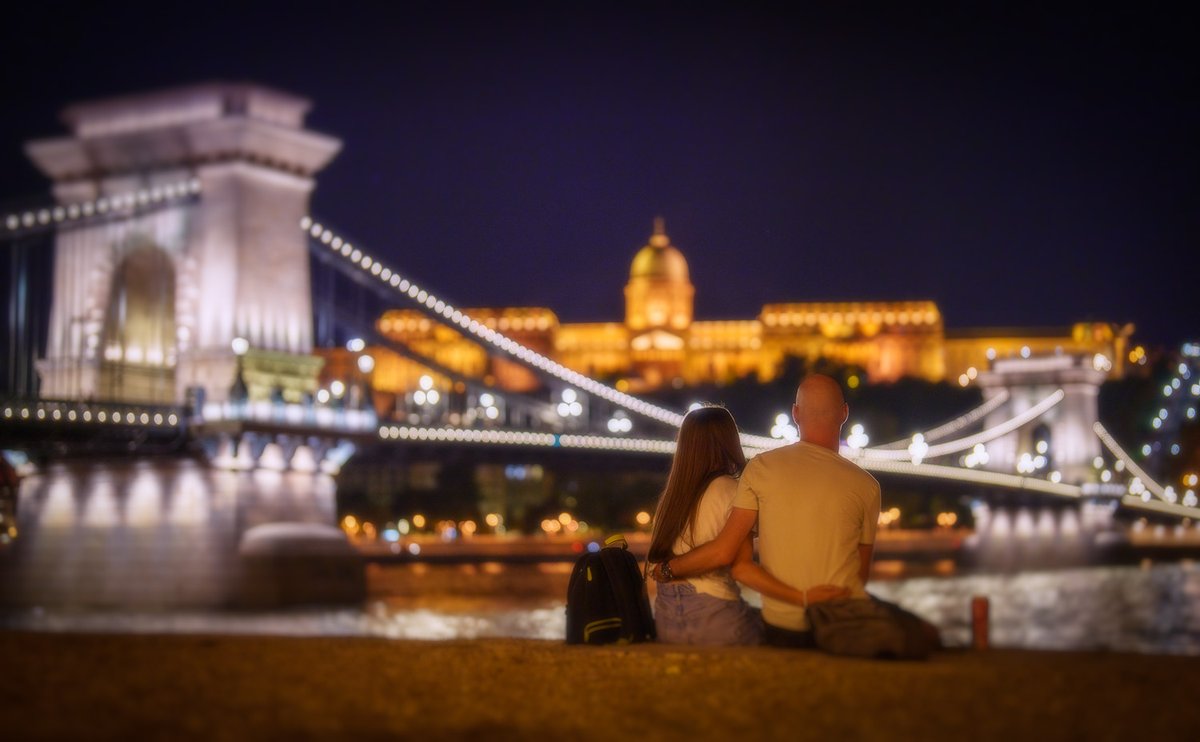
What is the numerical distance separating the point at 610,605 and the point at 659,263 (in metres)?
107

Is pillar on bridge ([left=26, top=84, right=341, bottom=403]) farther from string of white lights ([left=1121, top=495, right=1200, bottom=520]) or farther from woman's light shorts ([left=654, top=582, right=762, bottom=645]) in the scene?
string of white lights ([left=1121, top=495, right=1200, bottom=520])

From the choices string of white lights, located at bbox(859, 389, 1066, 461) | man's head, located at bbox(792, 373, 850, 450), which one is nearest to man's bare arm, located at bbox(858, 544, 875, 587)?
man's head, located at bbox(792, 373, 850, 450)

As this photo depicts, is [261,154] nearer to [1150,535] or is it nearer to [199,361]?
[199,361]

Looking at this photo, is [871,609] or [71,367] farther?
[71,367]

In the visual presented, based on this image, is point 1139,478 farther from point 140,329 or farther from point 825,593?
point 825,593

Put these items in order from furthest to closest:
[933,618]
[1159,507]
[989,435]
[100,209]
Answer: [989,435] → [1159,507] → [100,209] → [933,618]

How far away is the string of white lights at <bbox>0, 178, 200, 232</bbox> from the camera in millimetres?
30406

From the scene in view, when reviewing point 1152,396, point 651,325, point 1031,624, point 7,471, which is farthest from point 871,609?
point 651,325

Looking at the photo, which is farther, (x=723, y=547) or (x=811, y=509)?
(x=723, y=547)

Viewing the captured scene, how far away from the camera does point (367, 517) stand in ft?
206

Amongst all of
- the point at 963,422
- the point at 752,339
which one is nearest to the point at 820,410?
the point at 963,422

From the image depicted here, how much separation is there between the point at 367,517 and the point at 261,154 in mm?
32663

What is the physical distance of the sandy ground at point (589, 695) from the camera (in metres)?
5.74

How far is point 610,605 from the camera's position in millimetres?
7703
